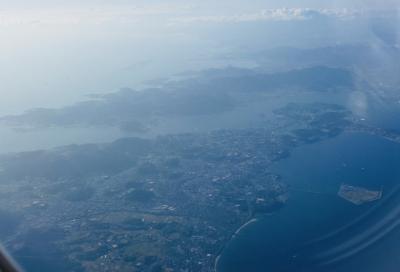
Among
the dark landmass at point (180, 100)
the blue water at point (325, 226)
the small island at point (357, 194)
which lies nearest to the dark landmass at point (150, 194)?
the blue water at point (325, 226)

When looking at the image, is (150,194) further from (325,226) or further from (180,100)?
(180,100)

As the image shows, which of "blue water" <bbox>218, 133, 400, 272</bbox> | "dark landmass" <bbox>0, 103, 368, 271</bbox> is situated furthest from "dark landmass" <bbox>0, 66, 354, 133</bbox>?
"blue water" <bbox>218, 133, 400, 272</bbox>

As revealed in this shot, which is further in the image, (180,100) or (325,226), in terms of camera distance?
(180,100)

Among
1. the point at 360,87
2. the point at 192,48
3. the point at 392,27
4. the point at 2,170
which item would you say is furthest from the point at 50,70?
the point at 392,27

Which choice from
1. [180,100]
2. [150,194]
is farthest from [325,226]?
[180,100]

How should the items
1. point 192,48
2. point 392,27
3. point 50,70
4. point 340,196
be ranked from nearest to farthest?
point 340,196, point 50,70, point 392,27, point 192,48

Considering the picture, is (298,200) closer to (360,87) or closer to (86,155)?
(86,155)
